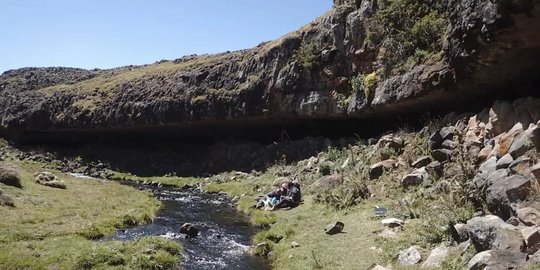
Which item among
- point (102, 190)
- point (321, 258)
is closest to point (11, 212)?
point (102, 190)

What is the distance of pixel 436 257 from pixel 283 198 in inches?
658

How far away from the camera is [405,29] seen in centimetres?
3444

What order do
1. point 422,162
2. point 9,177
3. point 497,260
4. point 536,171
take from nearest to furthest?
1. point 497,260
2. point 536,171
3. point 422,162
4. point 9,177

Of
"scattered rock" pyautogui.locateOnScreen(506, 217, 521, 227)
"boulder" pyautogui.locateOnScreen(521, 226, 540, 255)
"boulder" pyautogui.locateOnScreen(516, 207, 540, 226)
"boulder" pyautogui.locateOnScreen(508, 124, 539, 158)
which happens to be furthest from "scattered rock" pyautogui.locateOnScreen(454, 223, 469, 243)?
"boulder" pyautogui.locateOnScreen(508, 124, 539, 158)

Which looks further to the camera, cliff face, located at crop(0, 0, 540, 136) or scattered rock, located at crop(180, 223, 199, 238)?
scattered rock, located at crop(180, 223, 199, 238)

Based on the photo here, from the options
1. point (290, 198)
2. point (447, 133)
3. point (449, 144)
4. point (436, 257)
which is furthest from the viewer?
point (290, 198)

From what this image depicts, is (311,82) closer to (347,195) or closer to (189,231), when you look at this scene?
(347,195)

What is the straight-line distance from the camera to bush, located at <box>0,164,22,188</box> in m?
31.6

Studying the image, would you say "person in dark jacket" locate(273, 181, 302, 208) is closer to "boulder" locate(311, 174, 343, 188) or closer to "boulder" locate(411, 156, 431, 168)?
"boulder" locate(311, 174, 343, 188)

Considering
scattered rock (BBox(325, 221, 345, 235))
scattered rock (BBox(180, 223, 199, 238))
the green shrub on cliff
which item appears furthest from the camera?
the green shrub on cliff

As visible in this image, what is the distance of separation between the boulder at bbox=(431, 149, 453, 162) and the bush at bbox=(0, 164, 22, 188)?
92.1 ft

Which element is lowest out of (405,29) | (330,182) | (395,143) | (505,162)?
(330,182)

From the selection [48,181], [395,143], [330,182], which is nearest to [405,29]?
[395,143]

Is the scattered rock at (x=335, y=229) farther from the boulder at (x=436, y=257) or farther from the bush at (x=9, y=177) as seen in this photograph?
the bush at (x=9, y=177)
